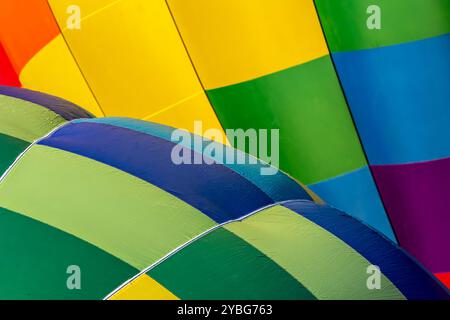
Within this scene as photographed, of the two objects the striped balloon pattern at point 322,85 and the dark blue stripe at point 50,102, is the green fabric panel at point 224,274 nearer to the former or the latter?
the dark blue stripe at point 50,102

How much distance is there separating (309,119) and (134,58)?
32.6 inches

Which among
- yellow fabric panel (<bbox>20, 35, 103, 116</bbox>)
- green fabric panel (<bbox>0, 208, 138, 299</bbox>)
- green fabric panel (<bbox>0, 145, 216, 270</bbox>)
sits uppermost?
yellow fabric panel (<bbox>20, 35, 103, 116</bbox>)

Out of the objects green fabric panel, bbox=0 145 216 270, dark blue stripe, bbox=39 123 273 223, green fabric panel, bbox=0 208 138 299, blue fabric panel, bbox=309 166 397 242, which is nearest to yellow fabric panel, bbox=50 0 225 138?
blue fabric panel, bbox=309 166 397 242

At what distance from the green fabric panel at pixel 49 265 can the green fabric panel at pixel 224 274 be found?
0.36 feet

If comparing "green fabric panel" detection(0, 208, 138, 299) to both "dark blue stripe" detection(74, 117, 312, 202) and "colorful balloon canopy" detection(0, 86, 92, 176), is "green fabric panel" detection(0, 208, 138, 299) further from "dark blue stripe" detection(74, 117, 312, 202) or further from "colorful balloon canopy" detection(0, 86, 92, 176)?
"dark blue stripe" detection(74, 117, 312, 202)

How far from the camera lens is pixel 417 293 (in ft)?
9.62

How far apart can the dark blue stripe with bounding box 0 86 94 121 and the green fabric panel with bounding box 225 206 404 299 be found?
36.5 inches

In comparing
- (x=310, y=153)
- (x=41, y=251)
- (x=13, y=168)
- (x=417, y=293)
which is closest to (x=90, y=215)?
(x=41, y=251)

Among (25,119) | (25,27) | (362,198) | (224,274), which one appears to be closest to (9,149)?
(25,119)

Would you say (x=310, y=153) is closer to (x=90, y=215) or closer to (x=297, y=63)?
(x=297, y=63)

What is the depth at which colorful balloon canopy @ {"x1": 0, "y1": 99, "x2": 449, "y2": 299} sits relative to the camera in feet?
9.18

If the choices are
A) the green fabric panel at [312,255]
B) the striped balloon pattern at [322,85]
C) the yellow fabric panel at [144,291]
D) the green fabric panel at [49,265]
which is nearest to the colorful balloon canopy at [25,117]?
the green fabric panel at [49,265]

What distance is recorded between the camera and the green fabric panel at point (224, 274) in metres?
2.76
